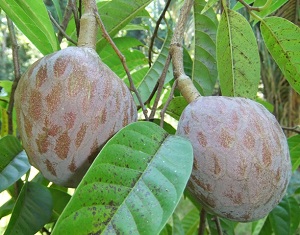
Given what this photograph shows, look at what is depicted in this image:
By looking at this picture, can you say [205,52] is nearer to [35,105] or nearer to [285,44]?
[285,44]

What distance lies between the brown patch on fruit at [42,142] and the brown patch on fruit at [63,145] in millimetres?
19

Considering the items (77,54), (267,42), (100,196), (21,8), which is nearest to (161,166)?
(100,196)

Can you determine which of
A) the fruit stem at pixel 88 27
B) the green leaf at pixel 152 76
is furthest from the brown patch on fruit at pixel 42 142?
the green leaf at pixel 152 76

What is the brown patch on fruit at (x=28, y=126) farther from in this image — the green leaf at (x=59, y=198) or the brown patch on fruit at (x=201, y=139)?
the green leaf at (x=59, y=198)

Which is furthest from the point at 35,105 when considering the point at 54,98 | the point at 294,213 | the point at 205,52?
the point at 294,213

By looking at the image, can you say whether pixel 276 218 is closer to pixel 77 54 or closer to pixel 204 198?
pixel 204 198

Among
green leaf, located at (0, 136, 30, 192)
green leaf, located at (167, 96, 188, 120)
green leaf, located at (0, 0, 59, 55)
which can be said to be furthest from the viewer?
green leaf, located at (167, 96, 188, 120)

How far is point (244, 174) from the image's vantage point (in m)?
0.76

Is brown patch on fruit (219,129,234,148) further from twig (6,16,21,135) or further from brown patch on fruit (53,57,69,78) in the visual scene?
twig (6,16,21,135)

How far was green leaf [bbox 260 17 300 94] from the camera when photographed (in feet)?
3.61

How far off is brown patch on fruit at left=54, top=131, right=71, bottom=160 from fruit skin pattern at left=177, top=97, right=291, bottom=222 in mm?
206

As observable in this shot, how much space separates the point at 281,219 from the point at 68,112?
3.44ft

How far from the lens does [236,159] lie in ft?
2.48

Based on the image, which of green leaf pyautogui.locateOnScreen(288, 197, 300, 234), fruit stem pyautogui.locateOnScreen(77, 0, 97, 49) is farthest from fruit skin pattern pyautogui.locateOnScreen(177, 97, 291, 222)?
green leaf pyautogui.locateOnScreen(288, 197, 300, 234)
